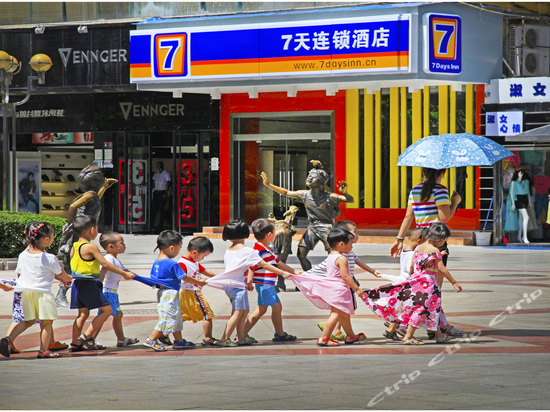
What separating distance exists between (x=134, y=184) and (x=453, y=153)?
58.3 ft

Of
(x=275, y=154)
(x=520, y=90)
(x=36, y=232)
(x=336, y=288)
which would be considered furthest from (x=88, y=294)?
(x=275, y=154)

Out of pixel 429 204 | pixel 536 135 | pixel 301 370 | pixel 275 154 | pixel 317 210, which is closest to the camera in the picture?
pixel 301 370

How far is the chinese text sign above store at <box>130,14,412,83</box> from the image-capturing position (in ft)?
79.0

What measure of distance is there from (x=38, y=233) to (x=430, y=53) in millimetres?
15920

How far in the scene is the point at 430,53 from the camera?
23.9 metres

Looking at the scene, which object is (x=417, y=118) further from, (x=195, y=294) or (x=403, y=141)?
(x=195, y=294)

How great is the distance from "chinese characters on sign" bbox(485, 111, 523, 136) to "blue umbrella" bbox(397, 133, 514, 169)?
12342mm

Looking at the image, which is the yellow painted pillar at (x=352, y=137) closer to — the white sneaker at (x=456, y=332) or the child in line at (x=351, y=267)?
the child in line at (x=351, y=267)

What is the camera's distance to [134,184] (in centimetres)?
2884

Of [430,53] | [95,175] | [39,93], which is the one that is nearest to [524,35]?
[430,53]

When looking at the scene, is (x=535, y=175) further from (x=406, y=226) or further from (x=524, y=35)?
(x=406, y=226)

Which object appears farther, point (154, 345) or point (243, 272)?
point (243, 272)

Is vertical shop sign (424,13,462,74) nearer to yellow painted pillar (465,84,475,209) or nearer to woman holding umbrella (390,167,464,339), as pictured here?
yellow painted pillar (465,84,475,209)

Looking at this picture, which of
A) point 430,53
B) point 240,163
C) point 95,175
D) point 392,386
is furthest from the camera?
point 240,163
